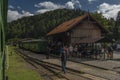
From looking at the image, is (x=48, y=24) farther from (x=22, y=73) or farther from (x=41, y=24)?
(x=22, y=73)

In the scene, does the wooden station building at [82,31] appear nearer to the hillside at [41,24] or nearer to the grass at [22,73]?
the grass at [22,73]

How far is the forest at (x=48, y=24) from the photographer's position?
62.5 m

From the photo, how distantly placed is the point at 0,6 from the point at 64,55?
52.3 feet

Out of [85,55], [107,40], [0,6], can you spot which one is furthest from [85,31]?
[0,6]

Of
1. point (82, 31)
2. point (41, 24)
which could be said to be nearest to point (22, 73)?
point (82, 31)

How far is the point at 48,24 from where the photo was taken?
437 ft

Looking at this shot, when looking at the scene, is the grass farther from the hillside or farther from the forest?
the hillside

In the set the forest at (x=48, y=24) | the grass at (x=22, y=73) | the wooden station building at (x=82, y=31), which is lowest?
the grass at (x=22, y=73)

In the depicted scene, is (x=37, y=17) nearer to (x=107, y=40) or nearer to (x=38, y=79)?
(x=107, y=40)

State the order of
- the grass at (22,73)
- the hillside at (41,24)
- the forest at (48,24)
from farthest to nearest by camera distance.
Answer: the hillside at (41,24)
the forest at (48,24)
the grass at (22,73)

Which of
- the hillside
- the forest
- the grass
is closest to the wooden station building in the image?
the grass

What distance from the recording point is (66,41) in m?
36.8

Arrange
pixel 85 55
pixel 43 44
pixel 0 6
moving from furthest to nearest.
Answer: pixel 43 44, pixel 85 55, pixel 0 6

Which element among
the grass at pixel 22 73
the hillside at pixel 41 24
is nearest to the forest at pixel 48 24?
the hillside at pixel 41 24
